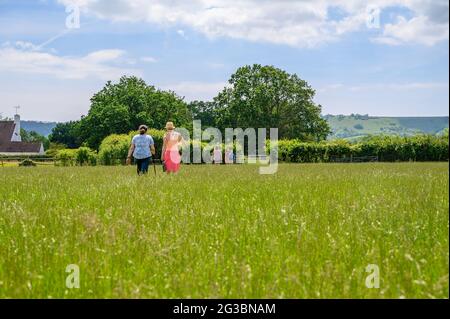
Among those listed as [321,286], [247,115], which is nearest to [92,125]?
[247,115]

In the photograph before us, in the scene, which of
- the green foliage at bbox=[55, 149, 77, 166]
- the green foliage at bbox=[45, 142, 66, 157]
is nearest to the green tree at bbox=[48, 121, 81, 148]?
the green foliage at bbox=[45, 142, 66, 157]

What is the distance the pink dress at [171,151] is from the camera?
17.8 metres

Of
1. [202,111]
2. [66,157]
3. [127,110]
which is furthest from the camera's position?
[202,111]

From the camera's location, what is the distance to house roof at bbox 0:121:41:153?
116 m

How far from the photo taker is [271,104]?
276 feet

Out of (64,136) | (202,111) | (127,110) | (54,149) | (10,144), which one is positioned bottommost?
(54,149)

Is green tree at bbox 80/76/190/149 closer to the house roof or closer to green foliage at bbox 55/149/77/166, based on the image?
green foliage at bbox 55/149/77/166

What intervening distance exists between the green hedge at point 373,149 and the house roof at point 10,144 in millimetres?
81699

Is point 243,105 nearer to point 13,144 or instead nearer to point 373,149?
point 373,149

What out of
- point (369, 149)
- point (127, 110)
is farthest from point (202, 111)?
point (369, 149)

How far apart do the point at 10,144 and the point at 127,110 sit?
5375 centimetres

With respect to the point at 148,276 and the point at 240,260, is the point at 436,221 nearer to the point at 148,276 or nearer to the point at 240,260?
the point at 240,260

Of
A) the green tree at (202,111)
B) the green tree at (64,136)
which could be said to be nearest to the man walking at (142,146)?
the green tree at (202,111)

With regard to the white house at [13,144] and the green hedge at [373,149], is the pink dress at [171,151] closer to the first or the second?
the green hedge at [373,149]
